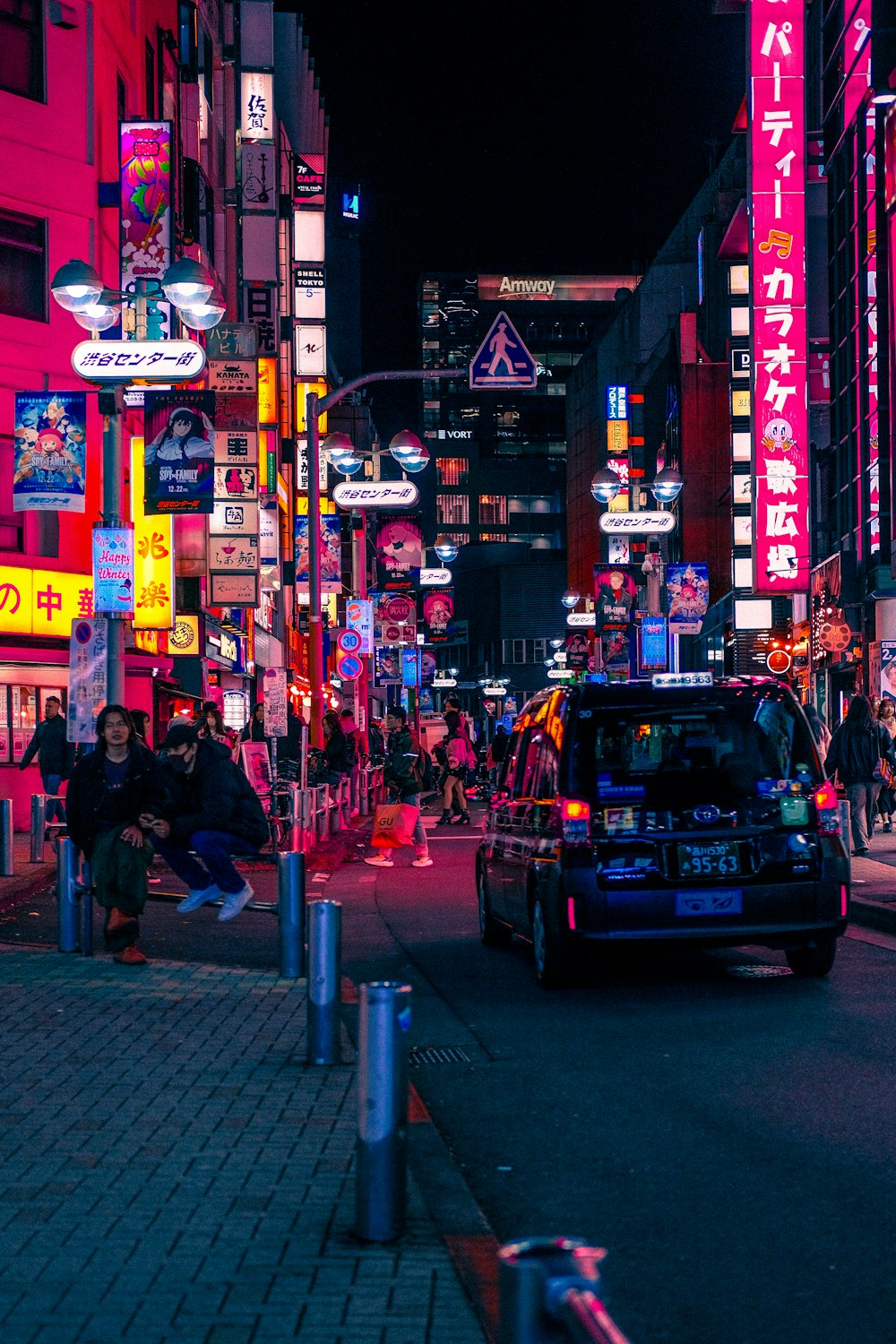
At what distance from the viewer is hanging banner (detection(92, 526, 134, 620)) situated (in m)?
17.4

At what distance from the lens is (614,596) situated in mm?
60375

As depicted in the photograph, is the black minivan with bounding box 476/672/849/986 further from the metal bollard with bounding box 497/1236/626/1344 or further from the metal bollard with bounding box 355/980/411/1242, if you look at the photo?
the metal bollard with bounding box 497/1236/626/1344

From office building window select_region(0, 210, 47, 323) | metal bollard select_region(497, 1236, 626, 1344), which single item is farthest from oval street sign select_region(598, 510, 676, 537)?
metal bollard select_region(497, 1236, 626, 1344)

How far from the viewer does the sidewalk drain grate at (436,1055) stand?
329 inches

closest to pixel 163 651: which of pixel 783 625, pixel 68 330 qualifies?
pixel 68 330

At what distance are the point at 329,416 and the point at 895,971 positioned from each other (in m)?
81.0

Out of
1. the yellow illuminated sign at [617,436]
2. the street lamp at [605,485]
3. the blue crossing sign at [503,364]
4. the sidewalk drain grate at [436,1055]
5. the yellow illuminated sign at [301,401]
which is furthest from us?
the yellow illuminated sign at [617,436]

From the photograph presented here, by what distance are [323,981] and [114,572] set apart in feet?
34.4

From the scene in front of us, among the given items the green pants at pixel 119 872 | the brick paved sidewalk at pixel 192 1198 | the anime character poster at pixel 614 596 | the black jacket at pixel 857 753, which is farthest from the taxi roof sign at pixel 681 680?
the anime character poster at pixel 614 596

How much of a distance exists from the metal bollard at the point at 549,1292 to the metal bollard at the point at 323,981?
4.99m

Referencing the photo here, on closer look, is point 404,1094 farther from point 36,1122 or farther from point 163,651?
point 163,651

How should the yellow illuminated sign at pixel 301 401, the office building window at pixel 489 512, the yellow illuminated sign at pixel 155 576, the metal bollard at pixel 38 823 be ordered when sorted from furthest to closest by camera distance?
1. the office building window at pixel 489 512
2. the yellow illuminated sign at pixel 301 401
3. the yellow illuminated sign at pixel 155 576
4. the metal bollard at pixel 38 823

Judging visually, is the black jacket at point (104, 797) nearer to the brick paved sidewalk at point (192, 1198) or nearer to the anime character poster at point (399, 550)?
the brick paved sidewalk at point (192, 1198)

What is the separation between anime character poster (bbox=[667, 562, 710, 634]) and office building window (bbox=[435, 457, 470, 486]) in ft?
378
